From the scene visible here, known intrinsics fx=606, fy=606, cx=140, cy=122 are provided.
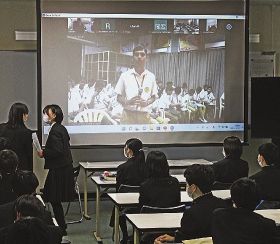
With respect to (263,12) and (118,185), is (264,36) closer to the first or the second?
(263,12)

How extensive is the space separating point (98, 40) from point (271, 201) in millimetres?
3621

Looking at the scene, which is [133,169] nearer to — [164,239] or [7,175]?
[7,175]

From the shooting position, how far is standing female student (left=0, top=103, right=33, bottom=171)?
605 cm

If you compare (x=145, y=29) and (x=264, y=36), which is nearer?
(x=145, y=29)

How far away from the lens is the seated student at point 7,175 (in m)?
4.42

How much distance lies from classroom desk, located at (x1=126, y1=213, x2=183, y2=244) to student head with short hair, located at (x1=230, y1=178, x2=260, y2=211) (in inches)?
26.2

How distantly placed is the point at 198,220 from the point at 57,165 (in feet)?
8.52

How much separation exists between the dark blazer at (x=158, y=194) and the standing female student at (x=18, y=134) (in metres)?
1.76

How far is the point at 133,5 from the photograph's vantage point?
25.9 feet

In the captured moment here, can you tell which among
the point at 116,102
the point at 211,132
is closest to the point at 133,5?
the point at 116,102

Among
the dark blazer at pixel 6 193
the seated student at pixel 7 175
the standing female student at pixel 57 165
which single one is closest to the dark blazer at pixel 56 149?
the standing female student at pixel 57 165

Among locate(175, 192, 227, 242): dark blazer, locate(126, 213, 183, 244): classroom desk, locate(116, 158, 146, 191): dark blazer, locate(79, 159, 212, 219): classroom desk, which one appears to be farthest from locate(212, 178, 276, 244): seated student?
locate(79, 159, 212, 219): classroom desk

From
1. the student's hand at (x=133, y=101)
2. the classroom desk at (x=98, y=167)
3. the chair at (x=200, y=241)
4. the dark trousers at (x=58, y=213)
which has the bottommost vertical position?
the dark trousers at (x=58, y=213)

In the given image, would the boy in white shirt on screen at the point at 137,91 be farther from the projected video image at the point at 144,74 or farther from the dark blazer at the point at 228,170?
the dark blazer at the point at 228,170
